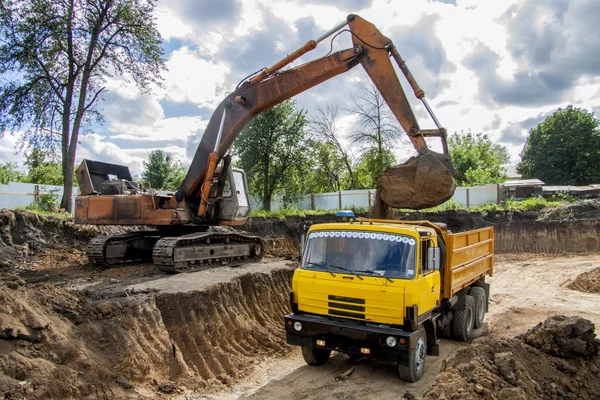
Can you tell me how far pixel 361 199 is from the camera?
92.3 feet

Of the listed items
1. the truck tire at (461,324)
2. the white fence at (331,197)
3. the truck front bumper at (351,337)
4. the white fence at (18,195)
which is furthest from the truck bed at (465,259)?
the white fence at (18,195)

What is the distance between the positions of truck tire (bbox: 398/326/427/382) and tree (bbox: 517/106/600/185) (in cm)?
4910

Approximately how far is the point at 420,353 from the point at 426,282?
3.10 feet

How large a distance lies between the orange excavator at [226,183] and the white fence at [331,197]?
8.60m

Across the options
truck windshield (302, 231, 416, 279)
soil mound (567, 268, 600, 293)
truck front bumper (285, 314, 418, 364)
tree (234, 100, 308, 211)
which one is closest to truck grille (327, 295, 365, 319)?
truck front bumper (285, 314, 418, 364)

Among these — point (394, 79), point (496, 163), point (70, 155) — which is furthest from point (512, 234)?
point (496, 163)

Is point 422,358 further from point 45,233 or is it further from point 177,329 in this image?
point 45,233

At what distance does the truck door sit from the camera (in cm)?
607

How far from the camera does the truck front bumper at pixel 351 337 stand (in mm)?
5781

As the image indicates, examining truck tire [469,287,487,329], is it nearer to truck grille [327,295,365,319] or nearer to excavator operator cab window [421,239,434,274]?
excavator operator cab window [421,239,434,274]

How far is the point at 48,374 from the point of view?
4.91m

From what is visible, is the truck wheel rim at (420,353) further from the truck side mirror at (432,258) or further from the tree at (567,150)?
the tree at (567,150)

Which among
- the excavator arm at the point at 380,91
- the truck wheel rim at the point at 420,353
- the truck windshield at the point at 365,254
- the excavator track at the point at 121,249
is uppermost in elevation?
the excavator arm at the point at 380,91

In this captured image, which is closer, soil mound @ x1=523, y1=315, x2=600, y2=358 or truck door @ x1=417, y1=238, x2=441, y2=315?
soil mound @ x1=523, y1=315, x2=600, y2=358
